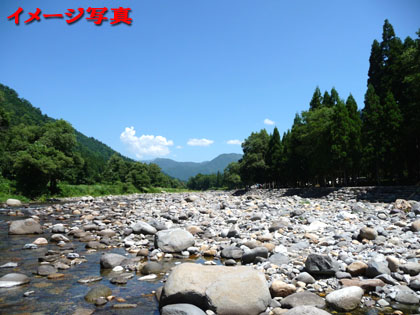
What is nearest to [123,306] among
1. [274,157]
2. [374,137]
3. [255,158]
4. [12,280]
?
[12,280]

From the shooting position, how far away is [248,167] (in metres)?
56.1

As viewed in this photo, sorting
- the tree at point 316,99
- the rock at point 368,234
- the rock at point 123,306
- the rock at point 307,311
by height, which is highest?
the tree at point 316,99

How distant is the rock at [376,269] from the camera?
6066 mm

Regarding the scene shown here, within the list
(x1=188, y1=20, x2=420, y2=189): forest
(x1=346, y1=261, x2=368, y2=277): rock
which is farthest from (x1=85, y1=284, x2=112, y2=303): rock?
(x1=188, y1=20, x2=420, y2=189): forest

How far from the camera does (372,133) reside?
29250mm

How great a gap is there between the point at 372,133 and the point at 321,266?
27.9 m

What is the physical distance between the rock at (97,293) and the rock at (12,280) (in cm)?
187

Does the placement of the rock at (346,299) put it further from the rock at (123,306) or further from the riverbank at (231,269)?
the rock at (123,306)

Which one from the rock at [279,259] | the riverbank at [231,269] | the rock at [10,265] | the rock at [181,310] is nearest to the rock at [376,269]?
the riverbank at [231,269]

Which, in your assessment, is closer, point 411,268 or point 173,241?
point 411,268

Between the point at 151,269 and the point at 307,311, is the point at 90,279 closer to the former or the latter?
the point at 151,269

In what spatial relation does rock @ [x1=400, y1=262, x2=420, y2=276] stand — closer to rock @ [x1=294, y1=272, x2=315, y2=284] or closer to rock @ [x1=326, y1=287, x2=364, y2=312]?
rock @ [x1=326, y1=287, x2=364, y2=312]

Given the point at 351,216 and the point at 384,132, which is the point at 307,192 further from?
the point at 351,216

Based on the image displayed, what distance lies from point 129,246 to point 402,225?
10701mm
